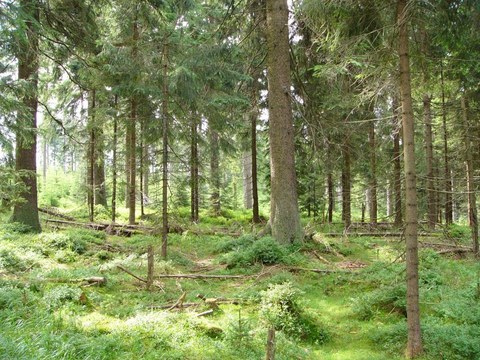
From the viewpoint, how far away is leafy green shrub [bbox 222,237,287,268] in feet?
30.5

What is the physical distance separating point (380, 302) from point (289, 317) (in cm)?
206

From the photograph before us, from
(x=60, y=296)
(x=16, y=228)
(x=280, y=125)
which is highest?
(x=280, y=125)

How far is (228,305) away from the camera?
6773 millimetres

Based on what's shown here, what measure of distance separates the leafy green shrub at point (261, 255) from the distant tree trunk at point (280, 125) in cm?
91

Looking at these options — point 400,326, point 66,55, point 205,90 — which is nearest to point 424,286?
point 400,326

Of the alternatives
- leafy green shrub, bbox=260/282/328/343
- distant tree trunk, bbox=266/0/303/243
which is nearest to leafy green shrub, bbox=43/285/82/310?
leafy green shrub, bbox=260/282/328/343

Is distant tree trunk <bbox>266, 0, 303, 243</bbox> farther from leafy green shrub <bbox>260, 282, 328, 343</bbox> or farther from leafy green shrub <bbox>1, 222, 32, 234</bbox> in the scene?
leafy green shrub <bbox>1, 222, 32, 234</bbox>

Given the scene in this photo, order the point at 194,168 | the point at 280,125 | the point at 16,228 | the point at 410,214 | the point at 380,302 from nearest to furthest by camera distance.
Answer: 1. the point at 410,214
2. the point at 380,302
3. the point at 280,125
4. the point at 16,228
5. the point at 194,168

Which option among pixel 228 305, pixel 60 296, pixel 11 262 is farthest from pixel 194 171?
pixel 60 296

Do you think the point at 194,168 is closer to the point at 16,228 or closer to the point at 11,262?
the point at 16,228

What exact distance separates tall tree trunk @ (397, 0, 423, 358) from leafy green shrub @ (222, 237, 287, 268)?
4497 millimetres

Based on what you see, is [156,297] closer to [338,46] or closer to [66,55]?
[338,46]

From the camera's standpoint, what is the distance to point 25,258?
8.77 meters

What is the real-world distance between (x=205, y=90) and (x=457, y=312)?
12.1 metres
